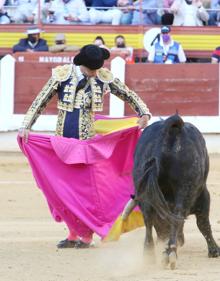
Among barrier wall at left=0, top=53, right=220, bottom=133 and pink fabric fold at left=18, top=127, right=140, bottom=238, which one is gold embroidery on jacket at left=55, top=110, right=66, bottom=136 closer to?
pink fabric fold at left=18, top=127, right=140, bottom=238

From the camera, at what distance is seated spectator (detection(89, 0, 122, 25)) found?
13.4m

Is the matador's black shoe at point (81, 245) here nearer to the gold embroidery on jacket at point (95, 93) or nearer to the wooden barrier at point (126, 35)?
the gold embroidery on jacket at point (95, 93)

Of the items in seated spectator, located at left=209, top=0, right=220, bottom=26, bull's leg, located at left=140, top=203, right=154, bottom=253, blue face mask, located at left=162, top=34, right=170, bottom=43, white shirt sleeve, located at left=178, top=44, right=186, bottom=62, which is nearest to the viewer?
bull's leg, located at left=140, top=203, right=154, bottom=253

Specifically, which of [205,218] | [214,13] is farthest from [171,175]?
[214,13]

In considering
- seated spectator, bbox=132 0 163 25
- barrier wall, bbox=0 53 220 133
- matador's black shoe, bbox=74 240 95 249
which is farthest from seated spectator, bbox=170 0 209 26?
matador's black shoe, bbox=74 240 95 249

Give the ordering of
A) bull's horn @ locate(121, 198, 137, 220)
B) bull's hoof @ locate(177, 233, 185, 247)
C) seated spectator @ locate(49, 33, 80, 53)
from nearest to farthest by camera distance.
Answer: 1. bull's hoof @ locate(177, 233, 185, 247)
2. bull's horn @ locate(121, 198, 137, 220)
3. seated spectator @ locate(49, 33, 80, 53)

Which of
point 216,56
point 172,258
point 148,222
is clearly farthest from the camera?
point 216,56

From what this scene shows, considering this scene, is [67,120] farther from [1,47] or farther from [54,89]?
[1,47]

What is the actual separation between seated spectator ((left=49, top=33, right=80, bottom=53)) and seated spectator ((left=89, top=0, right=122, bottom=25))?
0.67 metres

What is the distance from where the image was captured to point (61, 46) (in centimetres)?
1285

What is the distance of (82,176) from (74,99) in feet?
1.66

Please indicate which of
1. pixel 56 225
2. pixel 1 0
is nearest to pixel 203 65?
pixel 1 0

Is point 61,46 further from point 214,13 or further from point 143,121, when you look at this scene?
point 143,121

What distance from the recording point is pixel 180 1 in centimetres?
1306
